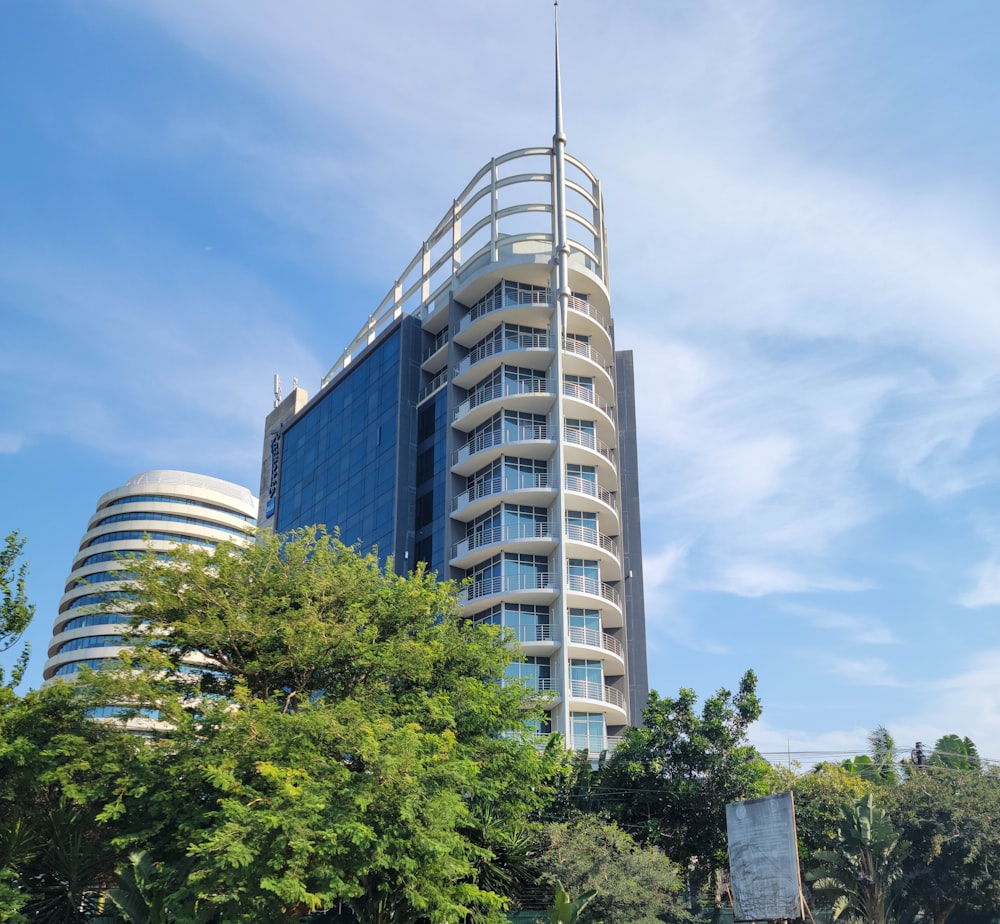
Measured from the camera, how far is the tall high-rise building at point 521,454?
58312 mm

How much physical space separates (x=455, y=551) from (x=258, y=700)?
3369 centimetres

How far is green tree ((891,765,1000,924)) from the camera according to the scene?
38812 mm

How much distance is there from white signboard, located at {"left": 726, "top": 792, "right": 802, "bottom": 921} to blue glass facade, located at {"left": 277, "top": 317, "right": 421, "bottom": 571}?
118ft

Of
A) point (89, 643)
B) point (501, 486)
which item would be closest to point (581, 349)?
point (501, 486)

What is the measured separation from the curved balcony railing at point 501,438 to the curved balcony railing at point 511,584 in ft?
26.3

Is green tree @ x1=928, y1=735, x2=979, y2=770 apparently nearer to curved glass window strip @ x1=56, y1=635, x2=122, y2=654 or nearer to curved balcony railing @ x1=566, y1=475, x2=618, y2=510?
curved balcony railing @ x1=566, y1=475, x2=618, y2=510

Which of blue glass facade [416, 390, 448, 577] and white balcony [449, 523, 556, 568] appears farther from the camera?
blue glass facade [416, 390, 448, 577]

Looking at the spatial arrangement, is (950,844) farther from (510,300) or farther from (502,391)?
(510,300)

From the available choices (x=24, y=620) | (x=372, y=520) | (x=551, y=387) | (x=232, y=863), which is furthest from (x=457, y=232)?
(x=232, y=863)

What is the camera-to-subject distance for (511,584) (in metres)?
58.1

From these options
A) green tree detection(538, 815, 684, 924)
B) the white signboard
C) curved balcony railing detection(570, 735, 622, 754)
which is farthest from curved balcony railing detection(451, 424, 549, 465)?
the white signboard

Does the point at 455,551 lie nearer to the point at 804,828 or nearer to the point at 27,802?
the point at 804,828

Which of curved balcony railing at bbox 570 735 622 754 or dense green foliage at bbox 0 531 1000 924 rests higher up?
curved balcony railing at bbox 570 735 622 754

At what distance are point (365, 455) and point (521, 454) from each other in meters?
13.6
